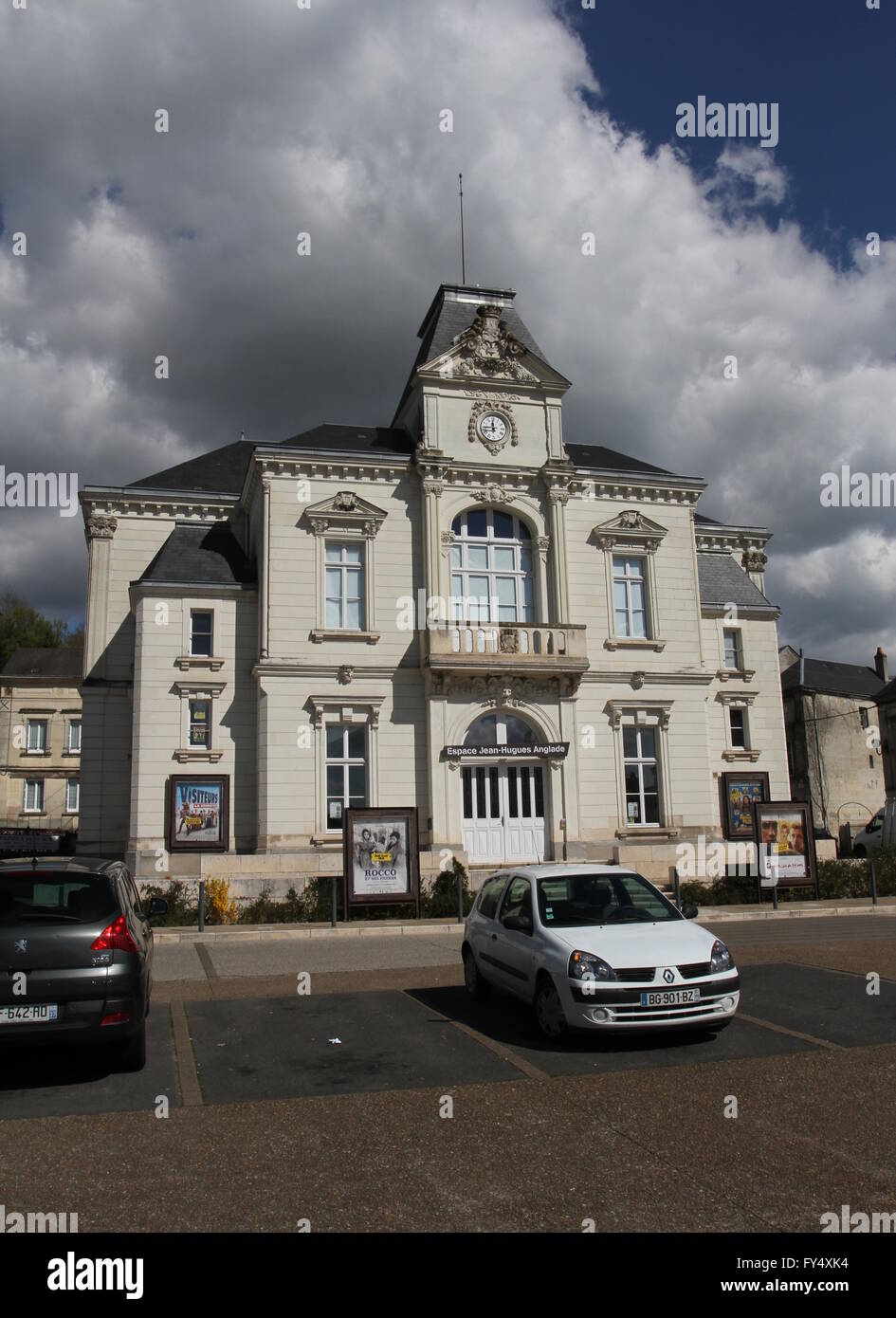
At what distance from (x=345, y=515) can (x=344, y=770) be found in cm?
704

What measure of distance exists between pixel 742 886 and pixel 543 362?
15.9m

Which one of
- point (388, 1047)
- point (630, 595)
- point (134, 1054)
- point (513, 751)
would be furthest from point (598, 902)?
point (630, 595)

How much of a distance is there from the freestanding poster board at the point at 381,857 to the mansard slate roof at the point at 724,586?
17297 millimetres

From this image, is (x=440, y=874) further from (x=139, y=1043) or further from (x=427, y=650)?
(x=139, y=1043)

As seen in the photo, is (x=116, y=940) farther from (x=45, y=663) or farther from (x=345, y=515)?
(x=45, y=663)

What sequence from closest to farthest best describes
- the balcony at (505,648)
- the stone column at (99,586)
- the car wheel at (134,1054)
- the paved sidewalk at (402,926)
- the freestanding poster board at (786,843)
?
the car wheel at (134,1054), the paved sidewalk at (402,926), the freestanding poster board at (786,843), the balcony at (505,648), the stone column at (99,586)

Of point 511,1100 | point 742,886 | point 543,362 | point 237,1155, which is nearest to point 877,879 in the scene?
point 742,886

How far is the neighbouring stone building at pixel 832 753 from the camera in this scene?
4844 centimetres

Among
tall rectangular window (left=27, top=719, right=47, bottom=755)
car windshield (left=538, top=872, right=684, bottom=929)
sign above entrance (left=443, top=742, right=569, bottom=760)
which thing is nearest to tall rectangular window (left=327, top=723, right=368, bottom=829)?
sign above entrance (left=443, top=742, right=569, bottom=760)

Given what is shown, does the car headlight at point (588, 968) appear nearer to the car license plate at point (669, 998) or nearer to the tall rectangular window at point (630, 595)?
the car license plate at point (669, 998)

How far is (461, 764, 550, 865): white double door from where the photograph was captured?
2750 centimetres

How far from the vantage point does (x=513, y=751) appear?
27.5 metres

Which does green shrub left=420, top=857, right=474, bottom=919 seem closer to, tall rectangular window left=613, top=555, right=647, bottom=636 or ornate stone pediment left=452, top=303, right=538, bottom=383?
tall rectangular window left=613, top=555, right=647, bottom=636

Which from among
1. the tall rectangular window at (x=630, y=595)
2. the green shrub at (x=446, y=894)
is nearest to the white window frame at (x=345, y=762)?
the green shrub at (x=446, y=894)
